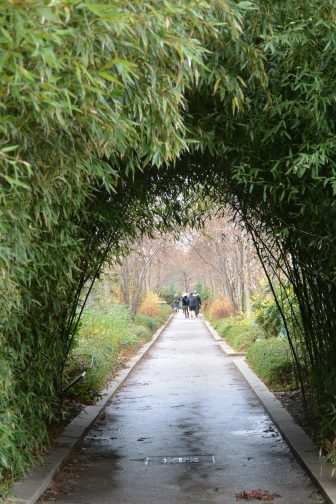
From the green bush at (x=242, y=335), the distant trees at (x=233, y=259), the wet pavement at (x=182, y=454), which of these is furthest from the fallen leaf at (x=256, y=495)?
the distant trees at (x=233, y=259)

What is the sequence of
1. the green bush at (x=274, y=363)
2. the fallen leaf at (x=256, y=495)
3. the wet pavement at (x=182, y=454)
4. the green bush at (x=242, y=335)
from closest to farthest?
1. the fallen leaf at (x=256, y=495)
2. the wet pavement at (x=182, y=454)
3. the green bush at (x=274, y=363)
4. the green bush at (x=242, y=335)

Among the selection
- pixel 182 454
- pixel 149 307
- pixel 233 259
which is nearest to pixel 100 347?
pixel 182 454

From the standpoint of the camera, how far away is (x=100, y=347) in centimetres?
1498

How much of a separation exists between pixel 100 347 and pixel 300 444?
8047mm

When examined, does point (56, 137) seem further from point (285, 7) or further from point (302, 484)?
point (302, 484)

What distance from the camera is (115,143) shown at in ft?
13.4

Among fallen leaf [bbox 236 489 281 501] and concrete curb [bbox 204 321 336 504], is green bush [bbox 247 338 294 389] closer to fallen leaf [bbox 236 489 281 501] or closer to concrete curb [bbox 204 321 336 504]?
concrete curb [bbox 204 321 336 504]

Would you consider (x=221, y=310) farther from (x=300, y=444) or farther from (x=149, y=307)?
(x=300, y=444)

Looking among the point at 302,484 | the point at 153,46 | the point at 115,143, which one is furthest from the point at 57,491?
the point at 153,46

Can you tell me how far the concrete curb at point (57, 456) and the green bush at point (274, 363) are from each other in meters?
2.83

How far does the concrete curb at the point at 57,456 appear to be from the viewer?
5.71 metres

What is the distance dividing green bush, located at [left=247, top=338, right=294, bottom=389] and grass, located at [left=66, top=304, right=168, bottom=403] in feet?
9.73

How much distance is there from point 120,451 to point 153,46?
516 cm

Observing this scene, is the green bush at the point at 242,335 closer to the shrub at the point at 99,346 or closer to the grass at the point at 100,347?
the grass at the point at 100,347
